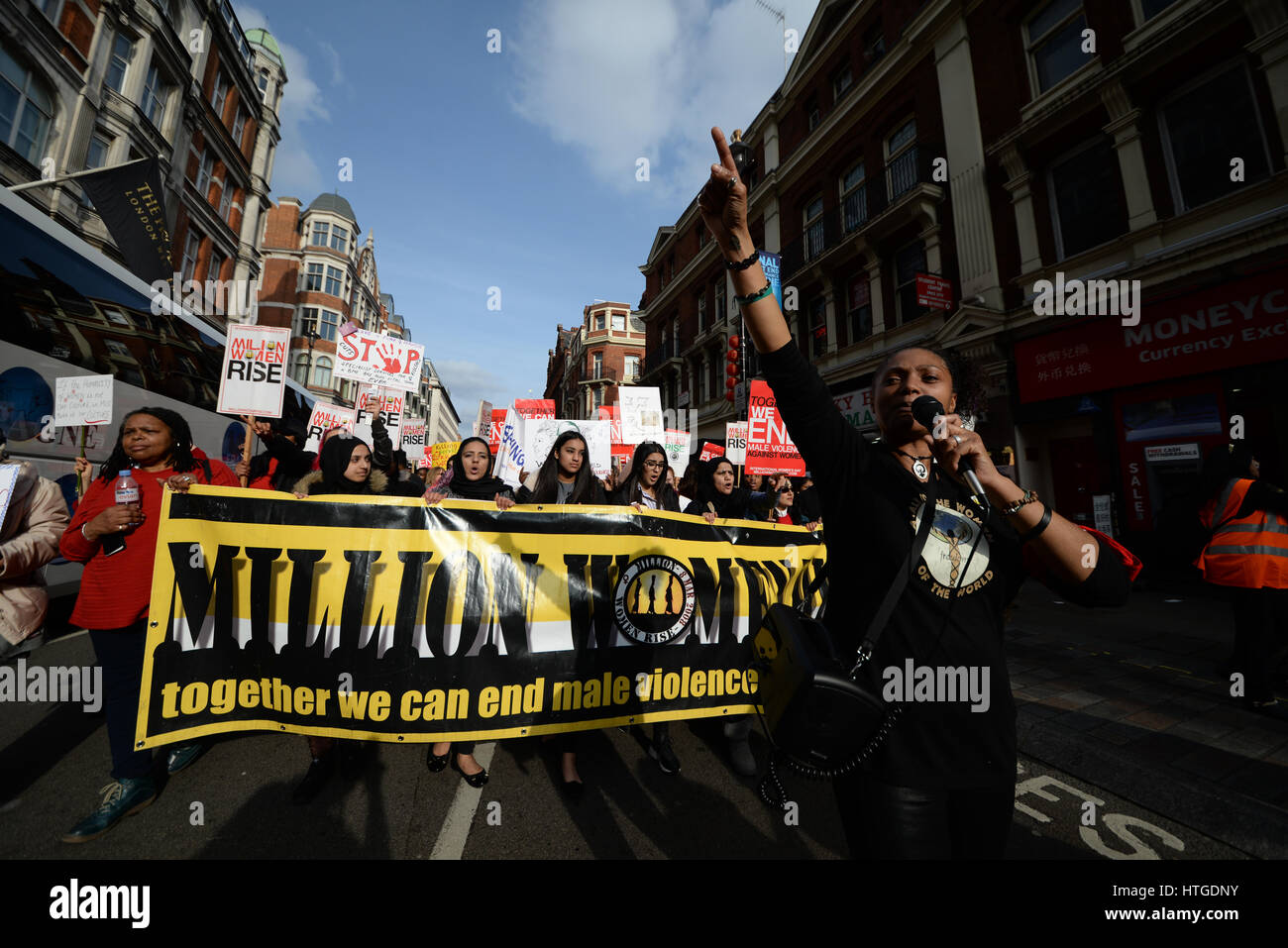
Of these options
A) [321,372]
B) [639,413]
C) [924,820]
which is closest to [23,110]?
[639,413]

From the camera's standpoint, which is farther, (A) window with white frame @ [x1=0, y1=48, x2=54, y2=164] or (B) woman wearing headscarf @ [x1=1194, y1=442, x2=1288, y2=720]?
(A) window with white frame @ [x1=0, y1=48, x2=54, y2=164]

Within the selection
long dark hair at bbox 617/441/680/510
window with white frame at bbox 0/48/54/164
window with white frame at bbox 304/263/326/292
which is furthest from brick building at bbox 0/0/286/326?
long dark hair at bbox 617/441/680/510

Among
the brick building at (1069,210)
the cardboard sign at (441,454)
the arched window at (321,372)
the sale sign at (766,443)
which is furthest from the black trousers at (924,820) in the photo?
the arched window at (321,372)

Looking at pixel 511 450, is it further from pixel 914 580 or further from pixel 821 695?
pixel 821 695

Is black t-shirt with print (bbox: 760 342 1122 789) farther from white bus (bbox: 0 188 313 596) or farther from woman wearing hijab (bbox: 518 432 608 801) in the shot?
white bus (bbox: 0 188 313 596)

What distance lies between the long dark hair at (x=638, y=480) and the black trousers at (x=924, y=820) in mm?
3175

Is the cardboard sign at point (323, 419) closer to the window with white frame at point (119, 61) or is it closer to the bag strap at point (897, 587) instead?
the bag strap at point (897, 587)

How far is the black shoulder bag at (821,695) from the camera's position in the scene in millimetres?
1116

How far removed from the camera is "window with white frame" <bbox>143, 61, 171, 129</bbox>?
17237mm

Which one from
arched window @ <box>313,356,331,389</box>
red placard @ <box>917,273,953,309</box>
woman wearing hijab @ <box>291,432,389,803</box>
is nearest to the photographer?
woman wearing hijab @ <box>291,432,389,803</box>

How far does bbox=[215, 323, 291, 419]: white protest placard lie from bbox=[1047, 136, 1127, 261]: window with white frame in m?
13.9

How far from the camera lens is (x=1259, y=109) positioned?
26.1 feet
